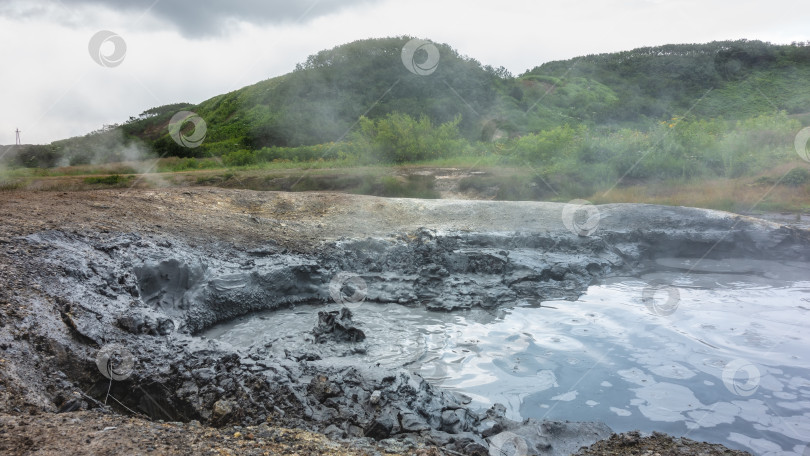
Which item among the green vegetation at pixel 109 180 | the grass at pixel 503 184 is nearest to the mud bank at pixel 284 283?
the grass at pixel 503 184

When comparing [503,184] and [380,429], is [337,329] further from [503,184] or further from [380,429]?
[503,184]

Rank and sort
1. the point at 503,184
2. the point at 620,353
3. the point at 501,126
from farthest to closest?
the point at 501,126 → the point at 503,184 → the point at 620,353

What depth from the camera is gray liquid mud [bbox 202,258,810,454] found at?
4.23 m

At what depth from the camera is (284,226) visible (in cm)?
843

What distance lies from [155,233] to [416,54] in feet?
107

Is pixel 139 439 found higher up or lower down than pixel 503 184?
lower down

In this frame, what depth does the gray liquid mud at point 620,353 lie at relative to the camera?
4230 millimetres

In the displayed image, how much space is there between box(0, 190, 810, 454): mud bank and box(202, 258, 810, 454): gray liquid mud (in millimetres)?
357

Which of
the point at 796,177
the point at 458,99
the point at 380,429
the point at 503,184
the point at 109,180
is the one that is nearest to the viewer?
the point at 380,429

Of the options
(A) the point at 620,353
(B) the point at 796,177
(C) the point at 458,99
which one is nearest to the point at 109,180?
(A) the point at 620,353

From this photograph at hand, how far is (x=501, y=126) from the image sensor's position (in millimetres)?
25641

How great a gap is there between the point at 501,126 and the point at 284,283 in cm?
2060

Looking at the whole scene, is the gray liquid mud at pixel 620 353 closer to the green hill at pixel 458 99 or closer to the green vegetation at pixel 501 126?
the green vegetation at pixel 501 126

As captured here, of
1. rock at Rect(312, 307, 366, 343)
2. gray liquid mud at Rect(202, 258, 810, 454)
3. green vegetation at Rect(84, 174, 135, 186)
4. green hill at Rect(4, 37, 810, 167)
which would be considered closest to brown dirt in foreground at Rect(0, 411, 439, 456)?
gray liquid mud at Rect(202, 258, 810, 454)
